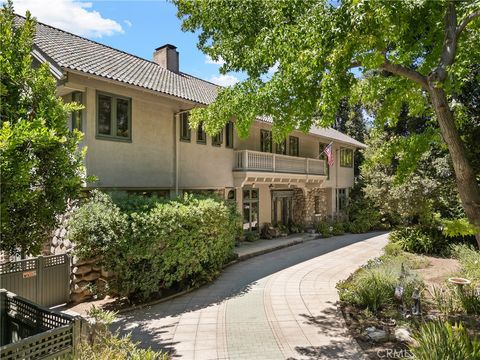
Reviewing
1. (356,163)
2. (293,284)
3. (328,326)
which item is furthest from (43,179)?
(356,163)

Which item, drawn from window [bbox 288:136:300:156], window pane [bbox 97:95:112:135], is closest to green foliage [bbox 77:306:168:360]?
window pane [bbox 97:95:112:135]

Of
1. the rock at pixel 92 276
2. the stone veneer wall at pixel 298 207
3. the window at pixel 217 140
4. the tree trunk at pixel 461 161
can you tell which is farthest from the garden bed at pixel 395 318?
the stone veneer wall at pixel 298 207

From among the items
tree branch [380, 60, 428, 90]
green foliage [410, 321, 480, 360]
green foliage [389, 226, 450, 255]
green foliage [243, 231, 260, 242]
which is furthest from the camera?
green foliage [243, 231, 260, 242]

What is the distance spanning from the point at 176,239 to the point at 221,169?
22.2 feet

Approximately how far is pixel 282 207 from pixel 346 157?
9962 mm

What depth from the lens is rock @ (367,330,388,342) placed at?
6.98 meters

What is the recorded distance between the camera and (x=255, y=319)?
825cm

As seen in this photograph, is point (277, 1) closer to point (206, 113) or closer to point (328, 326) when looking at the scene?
point (206, 113)

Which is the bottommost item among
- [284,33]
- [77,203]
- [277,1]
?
[77,203]

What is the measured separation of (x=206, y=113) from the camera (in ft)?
26.4

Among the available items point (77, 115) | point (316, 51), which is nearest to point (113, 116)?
point (77, 115)

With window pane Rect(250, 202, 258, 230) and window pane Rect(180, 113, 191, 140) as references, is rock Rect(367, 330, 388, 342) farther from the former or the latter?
window pane Rect(250, 202, 258, 230)

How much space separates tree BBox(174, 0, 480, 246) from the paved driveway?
3997mm

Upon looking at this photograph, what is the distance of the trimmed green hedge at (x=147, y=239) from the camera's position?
865cm
